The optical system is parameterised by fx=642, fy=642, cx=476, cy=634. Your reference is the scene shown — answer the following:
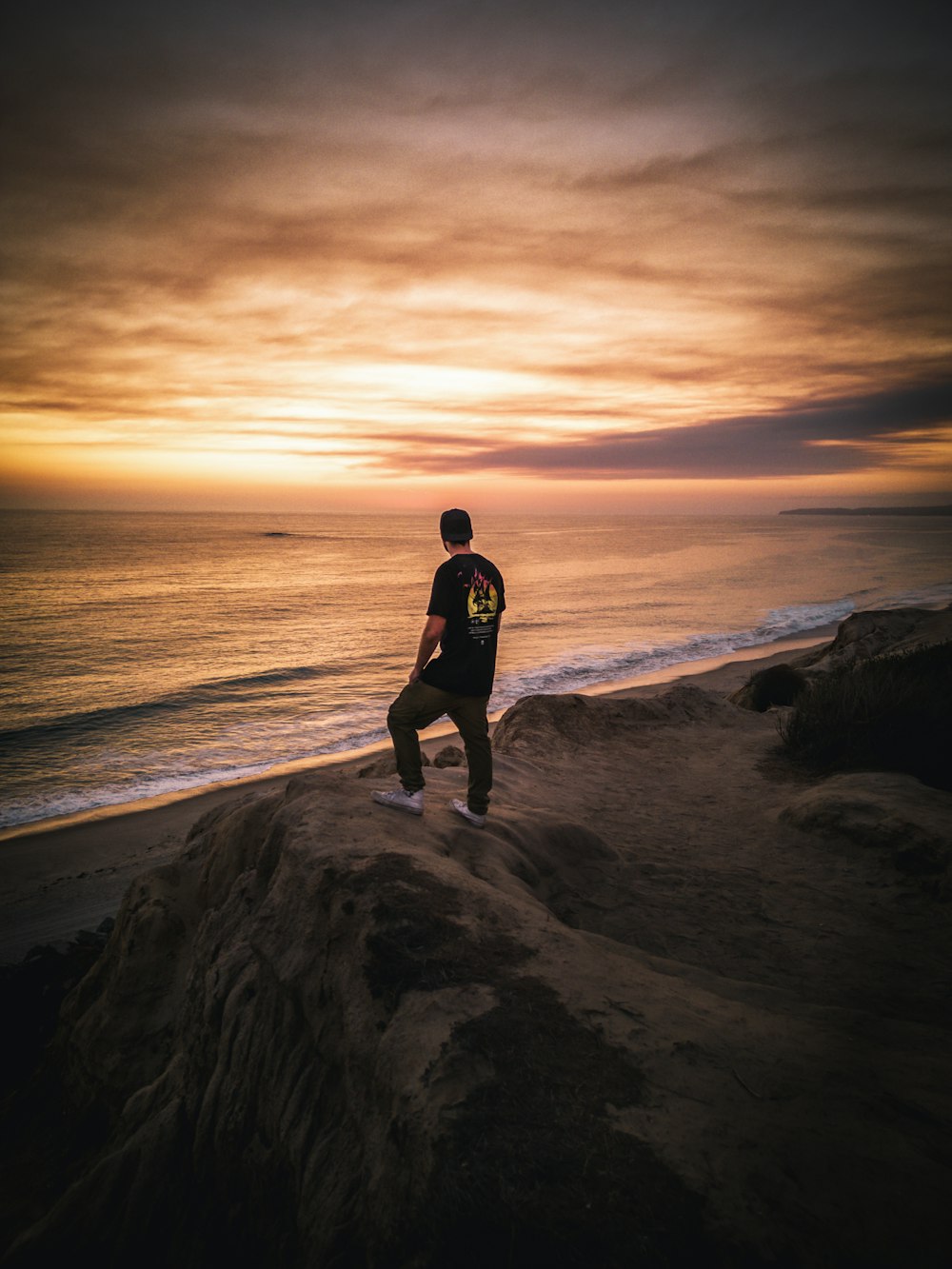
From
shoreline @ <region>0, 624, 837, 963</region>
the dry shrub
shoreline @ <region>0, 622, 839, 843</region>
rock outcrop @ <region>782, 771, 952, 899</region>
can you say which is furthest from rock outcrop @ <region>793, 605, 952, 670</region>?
shoreline @ <region>0, 624, 837, 963</region>

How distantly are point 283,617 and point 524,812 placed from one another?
2881 cm

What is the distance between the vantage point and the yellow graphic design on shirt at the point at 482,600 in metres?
4.63

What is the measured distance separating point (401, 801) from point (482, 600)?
164 cm

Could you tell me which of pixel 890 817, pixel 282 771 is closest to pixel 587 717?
pixel 890 817

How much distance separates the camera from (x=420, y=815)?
4.93m

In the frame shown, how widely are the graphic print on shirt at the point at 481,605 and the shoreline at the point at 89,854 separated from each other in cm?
276

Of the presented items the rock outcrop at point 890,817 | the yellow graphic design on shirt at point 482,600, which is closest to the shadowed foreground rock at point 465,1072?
the rock outcrop at point 890,817

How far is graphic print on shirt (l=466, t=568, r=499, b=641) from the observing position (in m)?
4.64

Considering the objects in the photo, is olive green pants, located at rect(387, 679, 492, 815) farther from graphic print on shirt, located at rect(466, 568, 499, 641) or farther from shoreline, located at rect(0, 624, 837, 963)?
shoreline, located at rect(0, 624, 837, 963)

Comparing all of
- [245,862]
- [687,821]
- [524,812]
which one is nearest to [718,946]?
[524,812]

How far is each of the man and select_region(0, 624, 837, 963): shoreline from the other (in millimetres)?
1952

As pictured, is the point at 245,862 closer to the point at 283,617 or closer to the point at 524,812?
the point at 524,812

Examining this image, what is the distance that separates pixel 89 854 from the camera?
10.3 metres

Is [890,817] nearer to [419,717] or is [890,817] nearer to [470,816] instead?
[470,816]
